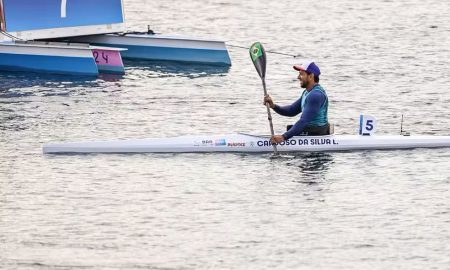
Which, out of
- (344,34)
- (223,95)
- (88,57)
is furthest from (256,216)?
(344,34)

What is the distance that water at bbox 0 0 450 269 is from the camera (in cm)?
Answer: 2397

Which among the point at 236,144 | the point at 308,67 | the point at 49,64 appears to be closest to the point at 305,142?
the point at 236,144

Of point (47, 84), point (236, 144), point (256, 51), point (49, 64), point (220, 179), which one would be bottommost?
point (220, 179)

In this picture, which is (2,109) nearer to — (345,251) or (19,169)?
(19,169)

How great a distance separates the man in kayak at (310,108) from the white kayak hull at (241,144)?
217 mm

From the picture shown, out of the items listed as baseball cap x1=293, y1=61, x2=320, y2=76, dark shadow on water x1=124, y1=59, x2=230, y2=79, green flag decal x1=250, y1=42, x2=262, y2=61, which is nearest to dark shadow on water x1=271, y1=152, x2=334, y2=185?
baseball cap x1=293, y1=61, x2=320, y2=76

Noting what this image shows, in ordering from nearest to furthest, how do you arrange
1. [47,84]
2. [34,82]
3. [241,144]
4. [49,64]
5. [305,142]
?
[305,142], [241,144], [47,84], [34,82], [49,64]

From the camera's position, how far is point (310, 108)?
30.1m

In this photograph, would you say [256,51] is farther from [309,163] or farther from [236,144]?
[309,163]

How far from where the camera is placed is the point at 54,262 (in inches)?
914

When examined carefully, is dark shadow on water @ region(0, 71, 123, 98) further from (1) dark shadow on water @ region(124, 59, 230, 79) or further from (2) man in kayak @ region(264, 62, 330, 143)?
(2) man in kayak @ region(264, 62, 330, 143)

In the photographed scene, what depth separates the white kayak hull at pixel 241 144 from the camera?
3059cm

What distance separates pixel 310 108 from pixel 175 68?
13702mm

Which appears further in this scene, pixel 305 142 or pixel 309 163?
pixel 305 142
